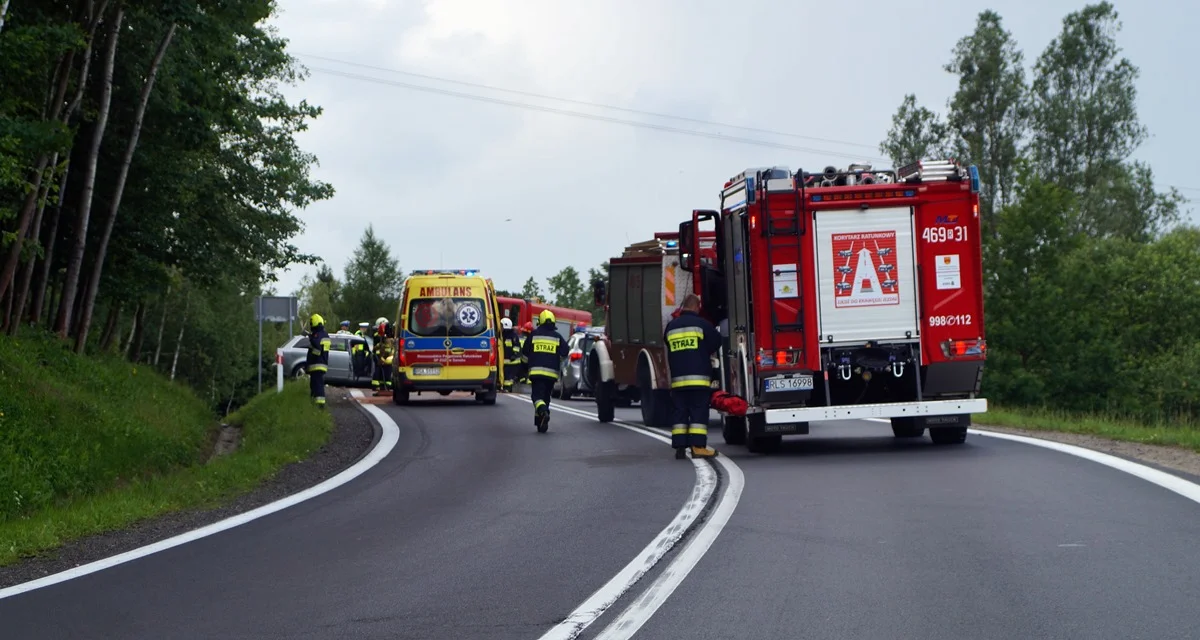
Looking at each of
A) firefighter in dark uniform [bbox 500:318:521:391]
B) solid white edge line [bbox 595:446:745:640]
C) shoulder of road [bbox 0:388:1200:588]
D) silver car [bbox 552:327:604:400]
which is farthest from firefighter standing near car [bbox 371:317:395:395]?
solid white edge line [bbox 595:446:745:640]

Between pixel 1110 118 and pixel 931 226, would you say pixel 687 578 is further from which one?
pixel 1110 118

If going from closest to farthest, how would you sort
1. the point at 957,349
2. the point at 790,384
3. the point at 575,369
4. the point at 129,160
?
the point at 790,384
the point at 957,349
the point at 129,160
the point at 575,369

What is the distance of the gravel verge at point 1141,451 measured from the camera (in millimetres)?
12656

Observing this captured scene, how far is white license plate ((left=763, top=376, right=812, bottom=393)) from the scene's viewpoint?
1502 centimetres

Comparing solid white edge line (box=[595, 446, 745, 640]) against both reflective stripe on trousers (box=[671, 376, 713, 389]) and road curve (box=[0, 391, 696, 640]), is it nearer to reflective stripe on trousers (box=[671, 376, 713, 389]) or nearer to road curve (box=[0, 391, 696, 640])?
road curve (box=[0, 391, 696, 640])

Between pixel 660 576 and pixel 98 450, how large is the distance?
9.18 m

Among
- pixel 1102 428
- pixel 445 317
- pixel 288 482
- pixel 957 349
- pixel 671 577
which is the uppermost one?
pixel 445 317

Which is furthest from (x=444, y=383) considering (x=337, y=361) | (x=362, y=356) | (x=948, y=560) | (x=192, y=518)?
(x=948, y=560)

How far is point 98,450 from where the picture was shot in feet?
49.0

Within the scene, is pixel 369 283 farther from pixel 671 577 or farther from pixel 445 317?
pixel 671 577

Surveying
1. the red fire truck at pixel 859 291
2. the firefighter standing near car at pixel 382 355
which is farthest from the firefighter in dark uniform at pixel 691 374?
the firefighter standing near car at pixel 382 355

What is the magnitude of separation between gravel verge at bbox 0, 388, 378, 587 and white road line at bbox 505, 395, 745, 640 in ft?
11.4

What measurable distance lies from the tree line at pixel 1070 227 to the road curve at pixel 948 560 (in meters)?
37.8

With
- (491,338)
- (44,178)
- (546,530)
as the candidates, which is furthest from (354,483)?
(491,338)
